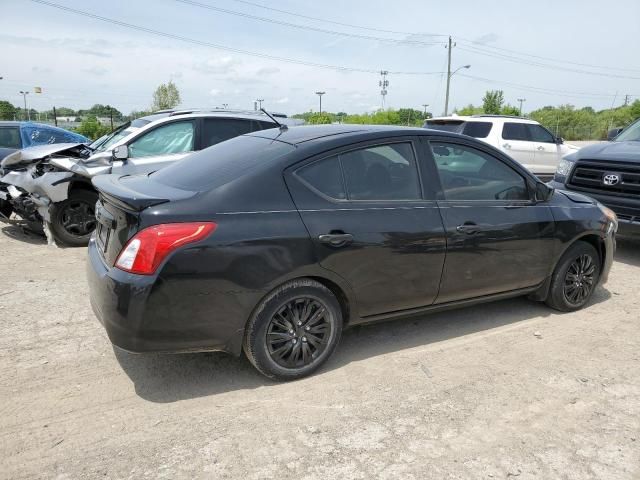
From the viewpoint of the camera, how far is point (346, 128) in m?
3.92

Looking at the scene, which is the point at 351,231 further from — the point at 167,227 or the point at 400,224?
the point at 167,227

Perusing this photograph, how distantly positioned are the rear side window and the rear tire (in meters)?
4.40

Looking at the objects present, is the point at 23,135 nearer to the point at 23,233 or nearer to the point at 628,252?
the point at 23,233

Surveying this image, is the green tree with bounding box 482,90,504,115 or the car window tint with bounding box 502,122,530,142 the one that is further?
the green tree with bounding box 482,90,504,115

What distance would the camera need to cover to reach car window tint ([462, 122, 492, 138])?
11.8m

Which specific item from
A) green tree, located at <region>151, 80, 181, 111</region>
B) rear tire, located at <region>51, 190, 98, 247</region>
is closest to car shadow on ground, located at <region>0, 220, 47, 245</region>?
rear tire, located at <region>51, 190, 98, 247</region>

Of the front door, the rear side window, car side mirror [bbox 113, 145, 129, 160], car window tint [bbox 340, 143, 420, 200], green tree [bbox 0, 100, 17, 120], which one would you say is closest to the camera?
the rear side window

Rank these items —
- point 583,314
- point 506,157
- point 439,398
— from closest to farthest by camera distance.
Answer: point 439,398, point 506,157, point 583,314

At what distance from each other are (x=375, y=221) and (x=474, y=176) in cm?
111

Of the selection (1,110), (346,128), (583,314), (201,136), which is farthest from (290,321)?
(1,110)

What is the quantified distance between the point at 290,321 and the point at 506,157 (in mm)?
2336

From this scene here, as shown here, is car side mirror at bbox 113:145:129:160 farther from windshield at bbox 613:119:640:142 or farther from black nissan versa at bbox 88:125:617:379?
windshield at bbox 613:119:640:142

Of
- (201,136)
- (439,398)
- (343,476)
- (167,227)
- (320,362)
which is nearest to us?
(343,476)

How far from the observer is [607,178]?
6559 mm
